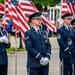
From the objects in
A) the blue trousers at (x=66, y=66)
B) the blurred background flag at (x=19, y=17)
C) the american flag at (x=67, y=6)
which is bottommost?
the blue trousers at (x=66, y=66)

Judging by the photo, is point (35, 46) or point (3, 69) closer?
point (35, 46)

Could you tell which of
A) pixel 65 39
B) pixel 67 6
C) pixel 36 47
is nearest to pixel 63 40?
pixel 65 39

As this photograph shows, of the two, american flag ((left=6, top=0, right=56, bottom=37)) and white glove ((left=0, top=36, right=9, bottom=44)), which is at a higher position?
american flag ((left=6, top=0, right=56, bottom=37))

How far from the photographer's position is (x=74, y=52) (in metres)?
10.6

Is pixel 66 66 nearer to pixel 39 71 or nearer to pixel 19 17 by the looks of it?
pixel 19 17

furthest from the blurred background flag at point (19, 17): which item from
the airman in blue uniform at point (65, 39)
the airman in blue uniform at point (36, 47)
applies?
the airman in blue uniform at point (36, 47)

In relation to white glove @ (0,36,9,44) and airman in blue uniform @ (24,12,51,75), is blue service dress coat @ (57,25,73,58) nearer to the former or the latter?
airman in blue uniform @ (24,12,51,75)

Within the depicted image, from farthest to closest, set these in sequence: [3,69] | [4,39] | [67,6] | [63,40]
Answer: [67,6], [63,40], [3,69], [4,39]

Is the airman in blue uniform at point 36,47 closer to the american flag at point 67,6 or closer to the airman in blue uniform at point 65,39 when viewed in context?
the airman in blue uniform at point 65,39

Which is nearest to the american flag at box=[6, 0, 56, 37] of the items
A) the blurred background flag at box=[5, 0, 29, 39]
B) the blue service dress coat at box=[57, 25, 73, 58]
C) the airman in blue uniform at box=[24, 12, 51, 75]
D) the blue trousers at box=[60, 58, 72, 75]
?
the blurred background flag at box=[5, 0, 29, 39]

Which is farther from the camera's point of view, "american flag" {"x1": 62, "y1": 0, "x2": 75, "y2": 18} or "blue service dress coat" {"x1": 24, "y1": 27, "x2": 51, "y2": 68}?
"american flag" {"x1": 62, "y1": 0, "x2": 75, "y2": 18}

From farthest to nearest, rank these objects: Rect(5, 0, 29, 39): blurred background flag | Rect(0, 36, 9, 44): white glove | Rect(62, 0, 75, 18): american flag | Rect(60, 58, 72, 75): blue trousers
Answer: Rect(62, 0, 75, 18): american flag, Rect(5, 0, 29, 39): blurred background flag, Rect(60, 58, 72, 75): blue trousers, Rect(0, 36, 9, 44): white glove

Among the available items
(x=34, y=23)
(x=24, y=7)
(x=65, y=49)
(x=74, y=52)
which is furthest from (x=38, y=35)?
(x=24, y=7)

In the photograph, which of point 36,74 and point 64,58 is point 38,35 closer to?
point 36,74
